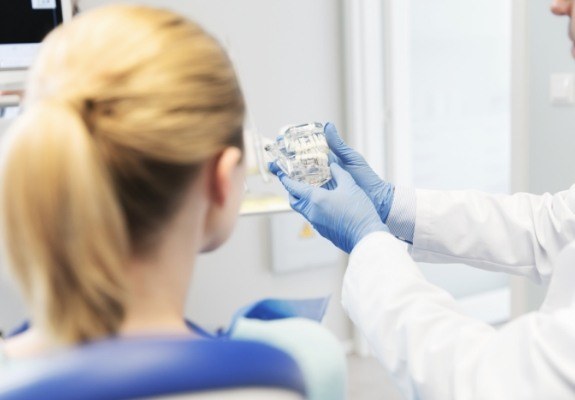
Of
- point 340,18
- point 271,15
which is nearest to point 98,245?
point 271,15

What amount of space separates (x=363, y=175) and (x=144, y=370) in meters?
0.96

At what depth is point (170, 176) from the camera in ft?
2.16

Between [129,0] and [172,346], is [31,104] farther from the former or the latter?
[129,0]

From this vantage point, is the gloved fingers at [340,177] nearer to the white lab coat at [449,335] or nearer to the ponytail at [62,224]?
the white lab coat at [449,335]

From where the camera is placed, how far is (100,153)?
612 millimetres

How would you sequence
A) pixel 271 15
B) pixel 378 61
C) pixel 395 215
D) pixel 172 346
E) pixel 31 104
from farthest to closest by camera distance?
pixel 378 61 → pixel 271 15 → pixel 395 215 → pixel 31 104 → pixel 172 346

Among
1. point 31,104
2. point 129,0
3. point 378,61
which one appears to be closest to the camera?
point 31,104

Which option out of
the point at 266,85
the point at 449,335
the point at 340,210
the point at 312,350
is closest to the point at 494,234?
the point at 340,210

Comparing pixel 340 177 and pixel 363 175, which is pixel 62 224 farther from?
pixel 363 175

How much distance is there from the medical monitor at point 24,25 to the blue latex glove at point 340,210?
2.98ft

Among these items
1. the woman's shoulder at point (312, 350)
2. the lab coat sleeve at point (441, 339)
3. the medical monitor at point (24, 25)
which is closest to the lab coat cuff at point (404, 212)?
the lab coat sleeve at point (441, 339)

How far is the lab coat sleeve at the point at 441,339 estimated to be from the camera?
81 centimetres

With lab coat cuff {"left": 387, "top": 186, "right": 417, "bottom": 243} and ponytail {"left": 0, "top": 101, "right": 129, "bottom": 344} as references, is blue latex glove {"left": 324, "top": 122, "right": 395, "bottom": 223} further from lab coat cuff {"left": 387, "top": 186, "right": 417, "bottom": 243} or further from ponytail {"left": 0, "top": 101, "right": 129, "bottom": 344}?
ponytail {"left": 0, "top": 101, "right": 129, "bottom": 344}

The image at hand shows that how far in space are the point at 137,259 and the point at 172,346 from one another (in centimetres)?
16
